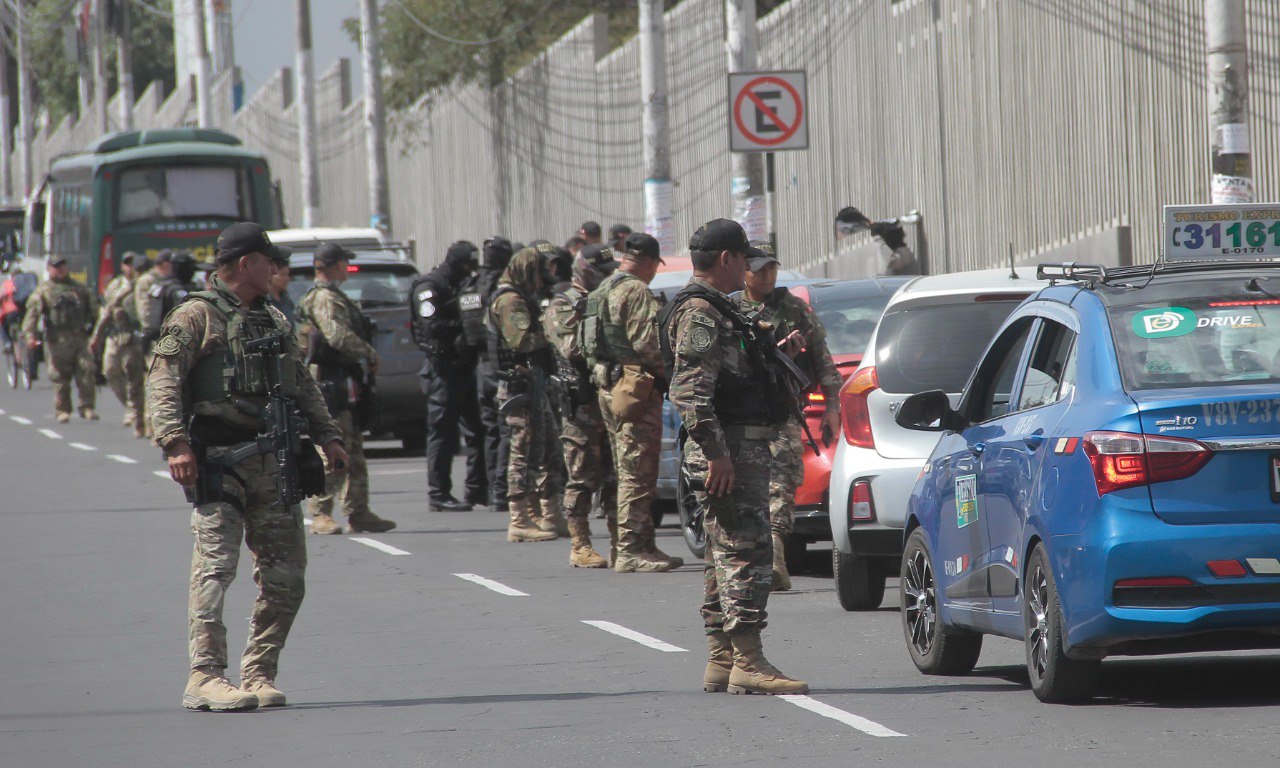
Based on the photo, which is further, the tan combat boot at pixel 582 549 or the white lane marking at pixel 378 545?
the white lane marking at pixel 378 545

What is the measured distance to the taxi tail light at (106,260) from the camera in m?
32.9

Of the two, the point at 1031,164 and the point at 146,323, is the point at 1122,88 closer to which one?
the point at 1031,164

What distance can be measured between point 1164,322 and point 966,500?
120 cm

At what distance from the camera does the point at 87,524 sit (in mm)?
16094

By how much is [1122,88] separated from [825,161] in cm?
738

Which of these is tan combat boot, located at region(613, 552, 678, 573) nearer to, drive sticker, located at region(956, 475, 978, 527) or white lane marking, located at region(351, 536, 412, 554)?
white lane marking, located at region(351, 536, 412, 554)

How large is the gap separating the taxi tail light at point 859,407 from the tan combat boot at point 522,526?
12.8 ft

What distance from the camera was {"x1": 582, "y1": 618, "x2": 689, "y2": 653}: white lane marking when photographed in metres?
9.70

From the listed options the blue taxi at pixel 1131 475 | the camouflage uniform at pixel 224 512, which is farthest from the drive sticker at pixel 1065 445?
the camouflage uniform at pixel 224 512

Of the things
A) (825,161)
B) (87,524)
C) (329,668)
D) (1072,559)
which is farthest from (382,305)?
(1072,559)

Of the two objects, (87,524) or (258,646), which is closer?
(258,646)

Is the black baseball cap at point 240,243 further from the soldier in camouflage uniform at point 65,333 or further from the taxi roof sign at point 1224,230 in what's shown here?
the soldier in camouflage uniform at point 65,333

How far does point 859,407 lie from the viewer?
35.4ft

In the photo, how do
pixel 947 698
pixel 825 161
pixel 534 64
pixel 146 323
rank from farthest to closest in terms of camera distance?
pixel 534 64
pixel 825 161
pixel 146 323
pixel 947 698
